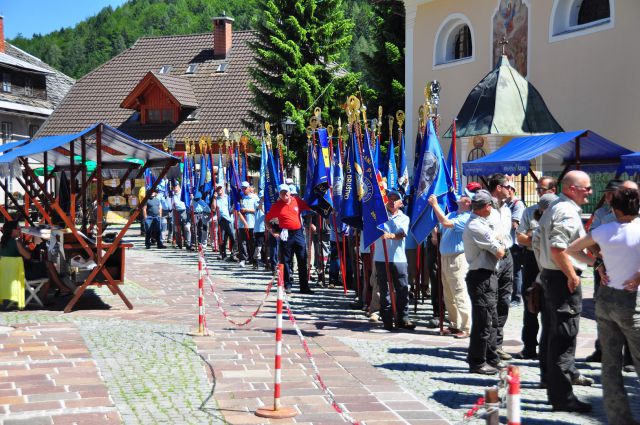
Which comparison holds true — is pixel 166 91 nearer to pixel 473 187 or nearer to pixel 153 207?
pixel 153 207

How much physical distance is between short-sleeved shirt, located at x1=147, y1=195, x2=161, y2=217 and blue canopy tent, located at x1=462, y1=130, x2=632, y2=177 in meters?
13.4

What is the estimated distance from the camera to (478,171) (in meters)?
13.8

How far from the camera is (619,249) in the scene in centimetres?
583

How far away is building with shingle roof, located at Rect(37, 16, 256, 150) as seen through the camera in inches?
1767

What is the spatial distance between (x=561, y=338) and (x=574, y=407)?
0.54 meters

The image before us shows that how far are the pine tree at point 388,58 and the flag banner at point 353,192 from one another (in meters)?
19.0

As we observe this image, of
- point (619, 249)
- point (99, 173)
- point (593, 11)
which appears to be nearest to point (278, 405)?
point (619, 249)

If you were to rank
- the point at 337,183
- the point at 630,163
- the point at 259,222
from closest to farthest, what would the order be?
1. the point at 630,163
2. the point at 337,183
3. the point at 259,222

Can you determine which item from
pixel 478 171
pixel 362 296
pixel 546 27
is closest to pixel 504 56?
pixel 546 27

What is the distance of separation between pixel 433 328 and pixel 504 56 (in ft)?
42.3

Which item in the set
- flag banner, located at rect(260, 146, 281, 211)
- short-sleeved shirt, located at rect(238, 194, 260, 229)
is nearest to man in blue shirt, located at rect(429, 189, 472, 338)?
flag banner, located at rect(260, 146, 281, 211)

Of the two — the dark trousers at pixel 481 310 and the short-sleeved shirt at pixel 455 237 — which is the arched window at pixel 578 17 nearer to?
the short-sleeved shirt at pixel 455 237

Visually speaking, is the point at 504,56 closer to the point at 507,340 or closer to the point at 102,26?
the point at 507,340

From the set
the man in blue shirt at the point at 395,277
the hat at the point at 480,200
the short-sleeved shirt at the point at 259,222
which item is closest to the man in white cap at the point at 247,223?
the short-sleeved shirt at the point at 259,222
